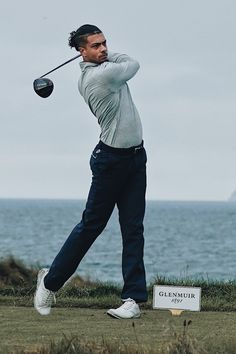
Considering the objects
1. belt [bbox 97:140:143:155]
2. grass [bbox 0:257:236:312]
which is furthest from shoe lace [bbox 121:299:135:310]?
belt [bbox 97:140:143:155]

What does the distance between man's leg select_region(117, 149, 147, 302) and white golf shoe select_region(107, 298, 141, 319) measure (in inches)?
2.6

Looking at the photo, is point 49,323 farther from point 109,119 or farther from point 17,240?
point 17,240

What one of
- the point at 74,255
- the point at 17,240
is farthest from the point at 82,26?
the point at 17,240

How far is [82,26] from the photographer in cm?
754

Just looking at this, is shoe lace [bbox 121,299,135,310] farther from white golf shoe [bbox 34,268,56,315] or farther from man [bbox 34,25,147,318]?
white golf shoe [bbox 34,268,56,315]

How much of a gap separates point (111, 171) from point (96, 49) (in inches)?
31.0

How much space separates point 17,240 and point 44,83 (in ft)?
193

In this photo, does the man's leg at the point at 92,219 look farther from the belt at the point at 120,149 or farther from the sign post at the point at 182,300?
the sign post at the point at 182,300

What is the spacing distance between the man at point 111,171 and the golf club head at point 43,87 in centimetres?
21

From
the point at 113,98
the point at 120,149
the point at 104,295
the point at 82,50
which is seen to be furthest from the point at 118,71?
the point at 104,295

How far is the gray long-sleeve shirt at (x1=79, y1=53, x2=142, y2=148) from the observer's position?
737 centimetres

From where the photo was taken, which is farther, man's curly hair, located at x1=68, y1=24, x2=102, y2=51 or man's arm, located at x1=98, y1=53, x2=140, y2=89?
man's curly hair, located at x1=68, y1=24, x2=102, y2=51

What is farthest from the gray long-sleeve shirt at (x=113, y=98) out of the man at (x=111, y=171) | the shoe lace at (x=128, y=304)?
the shoe lace at (x=128, y=304)

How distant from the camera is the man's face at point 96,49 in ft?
24.5
